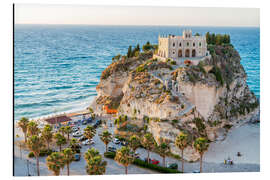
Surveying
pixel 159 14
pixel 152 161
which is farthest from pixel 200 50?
pixel 152 161

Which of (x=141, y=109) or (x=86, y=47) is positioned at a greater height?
(x=86, y=47)

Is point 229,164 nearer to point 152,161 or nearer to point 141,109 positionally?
point 152,161

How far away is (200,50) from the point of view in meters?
36.8

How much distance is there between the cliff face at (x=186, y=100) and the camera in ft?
105

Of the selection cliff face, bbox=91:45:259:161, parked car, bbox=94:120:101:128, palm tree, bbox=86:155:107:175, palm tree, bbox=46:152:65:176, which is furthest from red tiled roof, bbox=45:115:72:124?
palm tree, bbox=86:155:107:175

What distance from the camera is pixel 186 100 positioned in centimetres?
3309

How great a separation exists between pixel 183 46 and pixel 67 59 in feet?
102

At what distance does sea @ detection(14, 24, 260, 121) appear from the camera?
3553cm

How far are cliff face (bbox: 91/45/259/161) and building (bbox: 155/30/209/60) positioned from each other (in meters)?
1.28

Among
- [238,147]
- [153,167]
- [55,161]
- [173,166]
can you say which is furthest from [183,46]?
[55,161]

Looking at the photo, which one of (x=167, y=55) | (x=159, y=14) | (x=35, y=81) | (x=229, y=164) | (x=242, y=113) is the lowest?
(x=229, y=164)

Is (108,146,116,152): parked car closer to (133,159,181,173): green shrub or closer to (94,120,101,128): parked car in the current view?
(133,159,181,173): green shrub

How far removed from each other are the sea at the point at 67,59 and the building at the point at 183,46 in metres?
0.87

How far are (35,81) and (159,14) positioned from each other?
18.3 meters
